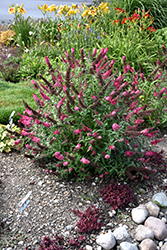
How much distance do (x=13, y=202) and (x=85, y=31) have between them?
189 inches

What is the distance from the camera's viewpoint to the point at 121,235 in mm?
2715

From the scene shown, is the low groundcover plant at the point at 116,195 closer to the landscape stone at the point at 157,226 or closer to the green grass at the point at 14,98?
the landscape stone at the point at 157,226

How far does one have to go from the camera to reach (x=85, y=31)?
654 centimetres

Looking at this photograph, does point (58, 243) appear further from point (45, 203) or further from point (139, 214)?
point (139, 214)

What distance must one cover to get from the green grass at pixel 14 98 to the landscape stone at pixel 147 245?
2854mm

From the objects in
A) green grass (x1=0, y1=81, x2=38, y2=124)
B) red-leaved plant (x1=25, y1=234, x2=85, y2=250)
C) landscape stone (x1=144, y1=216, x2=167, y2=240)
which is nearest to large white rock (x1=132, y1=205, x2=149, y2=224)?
landscape stone (x1=144, y1=216, x2=167, y2=240)

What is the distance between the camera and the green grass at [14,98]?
4559 millimetres

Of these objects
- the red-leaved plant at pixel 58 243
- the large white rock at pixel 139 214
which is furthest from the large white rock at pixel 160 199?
the red-leaved plant at pixel 58 243

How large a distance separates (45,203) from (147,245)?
119 centimetres

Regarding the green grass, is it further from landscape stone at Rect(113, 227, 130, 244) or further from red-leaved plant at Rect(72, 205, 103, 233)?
landscape stone at Rect(113, 227, 130, 244)

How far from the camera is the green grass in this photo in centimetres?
456

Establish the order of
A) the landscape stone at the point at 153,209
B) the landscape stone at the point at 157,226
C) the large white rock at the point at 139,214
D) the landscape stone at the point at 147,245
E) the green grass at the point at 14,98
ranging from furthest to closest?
the green grass at the point at 14,98 < the landscape stone at the point at 153,209 < the large white rock at the point at 139,214 < the landscape stone at the point at 157,226 < the landscape stone at the point at 147,245

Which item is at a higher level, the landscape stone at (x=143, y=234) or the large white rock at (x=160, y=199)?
the large white rock at (x=160, y=199)

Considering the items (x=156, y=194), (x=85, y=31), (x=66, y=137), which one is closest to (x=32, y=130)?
(x=66, y=137)
